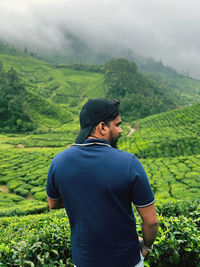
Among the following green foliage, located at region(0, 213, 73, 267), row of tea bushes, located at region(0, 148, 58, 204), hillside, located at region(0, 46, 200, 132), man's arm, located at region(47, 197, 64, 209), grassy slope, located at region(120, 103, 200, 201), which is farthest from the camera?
hillside, located at region(0, 46, 200, 132)

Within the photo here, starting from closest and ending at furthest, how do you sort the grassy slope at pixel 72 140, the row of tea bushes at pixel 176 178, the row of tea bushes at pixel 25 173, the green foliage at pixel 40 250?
the green foliage at pixel 40 250
the row of tea bushes at pixel 176 178
the row of tea bushes at pixel 25 173
the grassy slope at pixel 72 140

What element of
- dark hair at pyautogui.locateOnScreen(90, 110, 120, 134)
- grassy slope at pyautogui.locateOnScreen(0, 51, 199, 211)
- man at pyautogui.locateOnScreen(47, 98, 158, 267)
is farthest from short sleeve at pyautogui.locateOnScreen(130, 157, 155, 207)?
grassy slope at pyautogui.locateOnScreen(0, 51, 199, 211)

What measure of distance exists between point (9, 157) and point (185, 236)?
27.9 meters

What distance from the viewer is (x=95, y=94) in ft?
321

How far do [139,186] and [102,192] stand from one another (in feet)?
1.00

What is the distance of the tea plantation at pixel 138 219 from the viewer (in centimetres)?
251

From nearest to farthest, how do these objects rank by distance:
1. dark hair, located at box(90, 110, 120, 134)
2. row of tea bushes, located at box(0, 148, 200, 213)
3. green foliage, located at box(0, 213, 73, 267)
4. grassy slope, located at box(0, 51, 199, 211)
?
dark hair, located at box(90, 110, 120, 134), green foliage, located at box(0, 213, 73, 267), row of tea bushes, located at box(0, 148, 200, 213), grassy slope, located at box(0, 51, 199, 211)

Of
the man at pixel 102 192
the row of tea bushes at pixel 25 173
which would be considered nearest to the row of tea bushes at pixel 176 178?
the row of tea bushes at pixel 25 173

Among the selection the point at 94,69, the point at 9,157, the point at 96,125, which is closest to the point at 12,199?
the point at 9,157

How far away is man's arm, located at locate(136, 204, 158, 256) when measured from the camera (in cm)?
155

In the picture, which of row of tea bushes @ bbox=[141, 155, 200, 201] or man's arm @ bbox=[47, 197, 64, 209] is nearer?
man's arm @ bbox=[47, 197, 64, 209]

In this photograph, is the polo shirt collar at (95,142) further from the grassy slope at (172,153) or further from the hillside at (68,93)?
the hillside at (68,93)

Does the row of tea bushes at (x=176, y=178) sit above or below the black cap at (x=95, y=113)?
below

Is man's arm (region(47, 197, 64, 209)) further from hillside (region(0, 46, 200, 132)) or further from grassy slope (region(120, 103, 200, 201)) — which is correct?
hillside (region(0, 46, 200, 132))
